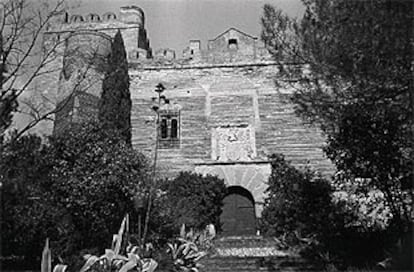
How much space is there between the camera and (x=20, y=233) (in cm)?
810

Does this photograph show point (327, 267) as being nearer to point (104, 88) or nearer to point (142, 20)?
point (104, 88)

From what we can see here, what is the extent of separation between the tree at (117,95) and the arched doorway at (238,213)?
4004mm

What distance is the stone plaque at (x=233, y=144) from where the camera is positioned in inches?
572

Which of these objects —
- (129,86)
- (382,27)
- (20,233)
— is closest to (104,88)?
(129,86)

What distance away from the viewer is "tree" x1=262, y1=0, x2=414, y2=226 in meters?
5.42

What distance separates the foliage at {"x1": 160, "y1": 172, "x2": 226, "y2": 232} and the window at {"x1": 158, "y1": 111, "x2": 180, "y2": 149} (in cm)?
211

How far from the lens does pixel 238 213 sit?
13961mm

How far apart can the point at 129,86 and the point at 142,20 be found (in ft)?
27.2

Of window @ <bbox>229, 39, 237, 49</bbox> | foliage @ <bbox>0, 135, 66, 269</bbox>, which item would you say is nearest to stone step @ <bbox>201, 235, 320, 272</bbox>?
foliage @ <bbox>0, 135, 66, 269</bbox>

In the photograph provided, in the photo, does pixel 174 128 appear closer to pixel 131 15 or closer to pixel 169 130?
pixel 169 130

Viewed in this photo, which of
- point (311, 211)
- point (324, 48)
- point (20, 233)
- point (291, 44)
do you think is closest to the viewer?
point (324, 48)

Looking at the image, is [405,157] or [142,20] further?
[142,20]

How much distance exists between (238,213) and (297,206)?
12.4ft

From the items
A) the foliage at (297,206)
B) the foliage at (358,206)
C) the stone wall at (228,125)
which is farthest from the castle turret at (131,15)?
A: the foliage at (358,206)
